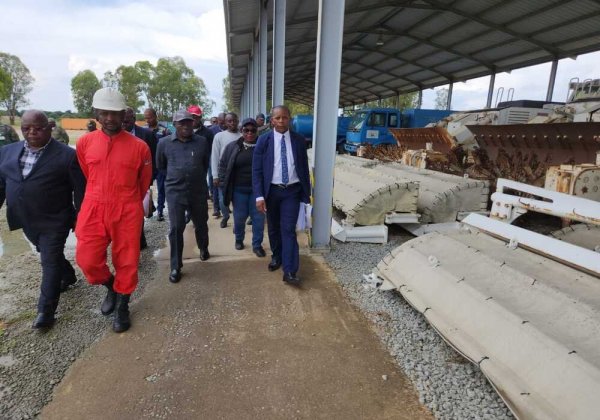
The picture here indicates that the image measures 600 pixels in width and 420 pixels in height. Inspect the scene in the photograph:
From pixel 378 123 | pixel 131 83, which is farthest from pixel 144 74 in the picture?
pixel 378 123

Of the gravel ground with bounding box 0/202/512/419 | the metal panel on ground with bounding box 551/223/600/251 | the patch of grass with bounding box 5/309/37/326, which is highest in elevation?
the metal panel on ground with bounding box 551/223/600/251

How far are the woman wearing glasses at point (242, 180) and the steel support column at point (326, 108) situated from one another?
2.37 ft

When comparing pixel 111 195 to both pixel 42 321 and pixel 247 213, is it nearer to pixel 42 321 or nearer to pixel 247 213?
pixel 42 321

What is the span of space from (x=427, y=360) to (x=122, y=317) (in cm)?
234

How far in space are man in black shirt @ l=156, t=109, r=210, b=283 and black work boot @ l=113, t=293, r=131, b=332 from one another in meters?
0.84

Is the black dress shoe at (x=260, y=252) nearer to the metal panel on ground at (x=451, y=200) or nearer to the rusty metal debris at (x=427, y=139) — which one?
the metal panel on ground at (x=451, y=200)

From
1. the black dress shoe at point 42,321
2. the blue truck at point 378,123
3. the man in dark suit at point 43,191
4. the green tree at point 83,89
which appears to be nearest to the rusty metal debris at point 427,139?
the blue truck at point 378,123

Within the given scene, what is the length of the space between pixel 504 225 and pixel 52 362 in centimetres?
384

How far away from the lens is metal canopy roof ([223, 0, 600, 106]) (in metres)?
11.6

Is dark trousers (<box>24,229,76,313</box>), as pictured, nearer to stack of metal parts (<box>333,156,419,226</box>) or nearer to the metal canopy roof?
stack of metal parts (<box>333,156,419,226</box>)

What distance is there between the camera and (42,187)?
2.79 meters

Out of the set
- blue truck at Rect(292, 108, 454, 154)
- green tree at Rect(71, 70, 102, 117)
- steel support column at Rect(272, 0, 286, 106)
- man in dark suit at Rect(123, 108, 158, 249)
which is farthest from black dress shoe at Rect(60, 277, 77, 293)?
green tree at Rect(71, 70, 102, 117)

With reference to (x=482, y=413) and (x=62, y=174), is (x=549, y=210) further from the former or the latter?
(x=62, y=174)

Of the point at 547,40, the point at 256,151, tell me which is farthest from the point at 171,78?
the point at 256,151
